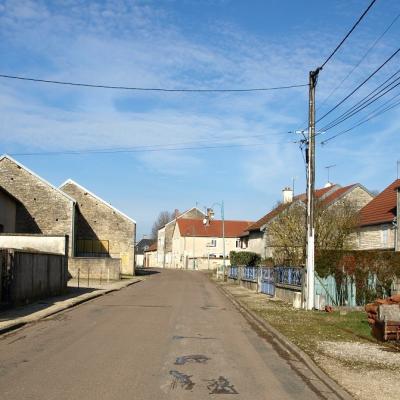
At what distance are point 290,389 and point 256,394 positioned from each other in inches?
27.9

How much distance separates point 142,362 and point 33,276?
13157mm

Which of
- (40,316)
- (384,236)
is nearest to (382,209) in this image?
(384,236)

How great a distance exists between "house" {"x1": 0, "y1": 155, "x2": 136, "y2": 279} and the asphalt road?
755 inches

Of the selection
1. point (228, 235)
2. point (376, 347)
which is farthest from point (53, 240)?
point (228, 235)

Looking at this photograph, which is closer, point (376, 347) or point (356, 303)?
point (376, 347)

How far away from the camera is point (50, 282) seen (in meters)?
25.0

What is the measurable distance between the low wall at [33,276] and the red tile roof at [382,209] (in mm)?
21707

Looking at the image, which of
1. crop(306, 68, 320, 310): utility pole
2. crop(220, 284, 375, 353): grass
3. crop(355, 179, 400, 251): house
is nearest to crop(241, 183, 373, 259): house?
crop(355, 179, 400, 251): house

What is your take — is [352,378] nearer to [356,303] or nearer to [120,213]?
[356,303]

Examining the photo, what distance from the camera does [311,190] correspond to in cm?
2177

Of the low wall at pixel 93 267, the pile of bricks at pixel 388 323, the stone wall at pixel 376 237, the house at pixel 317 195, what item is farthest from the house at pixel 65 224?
the pile of bricks at pixel 388 323

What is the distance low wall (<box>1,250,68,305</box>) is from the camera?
1903 centimetres

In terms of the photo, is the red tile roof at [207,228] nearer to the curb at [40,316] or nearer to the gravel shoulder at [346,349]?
the curb at [40,316]

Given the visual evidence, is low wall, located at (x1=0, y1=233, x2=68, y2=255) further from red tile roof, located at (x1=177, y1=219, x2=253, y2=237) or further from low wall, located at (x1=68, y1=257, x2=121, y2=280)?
red tile roof, located at (x1=177, y1=219, x2=253, y2=237)
